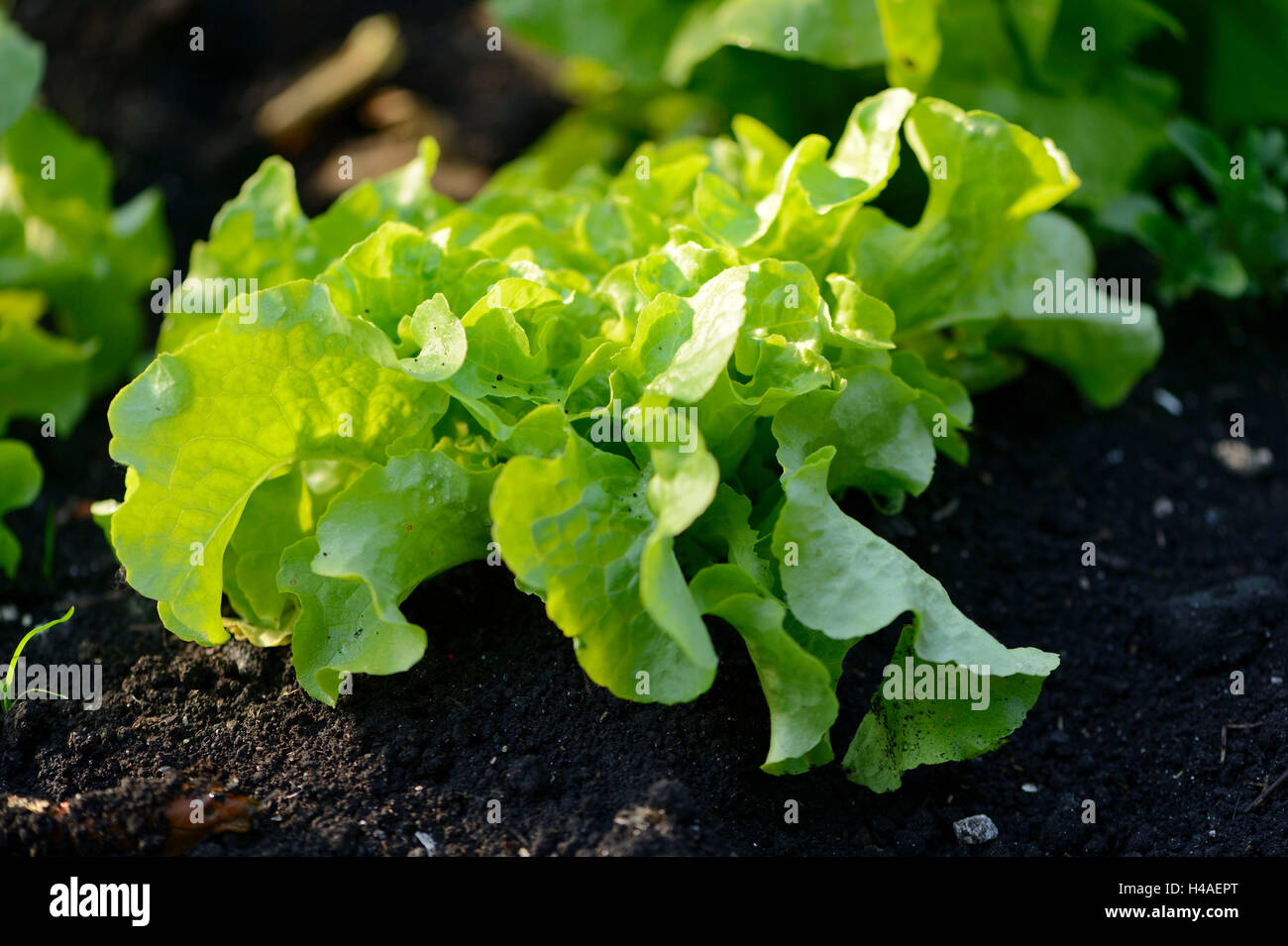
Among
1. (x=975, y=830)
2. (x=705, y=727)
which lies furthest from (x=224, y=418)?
(x=975, y=830)

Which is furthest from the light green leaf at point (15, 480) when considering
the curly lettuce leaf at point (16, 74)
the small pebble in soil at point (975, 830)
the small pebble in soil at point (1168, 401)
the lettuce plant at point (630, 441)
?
the small pebble in soil at point (1168, 401)

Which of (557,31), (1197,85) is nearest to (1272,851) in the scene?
(1197,85)
